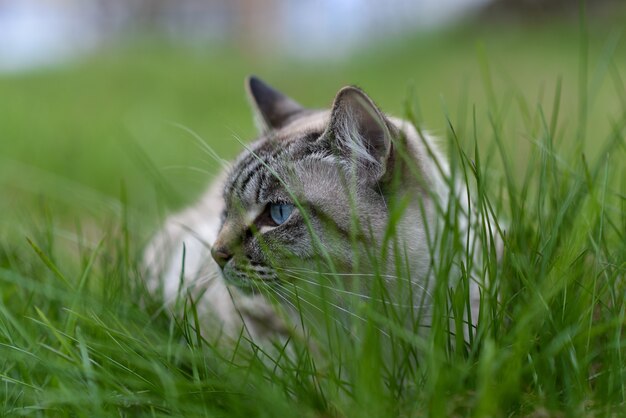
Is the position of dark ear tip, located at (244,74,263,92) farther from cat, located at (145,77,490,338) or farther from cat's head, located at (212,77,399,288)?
cat's head, located at (212,77,399,288)

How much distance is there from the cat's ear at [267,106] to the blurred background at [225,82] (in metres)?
0.17

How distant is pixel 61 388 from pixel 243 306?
0.91 m

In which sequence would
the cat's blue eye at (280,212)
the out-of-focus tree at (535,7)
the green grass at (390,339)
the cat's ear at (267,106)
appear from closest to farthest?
the green grass at (390,339) → the cat's blue eye at (280,212) → the cat's ear at (267,106) → the out-of-focus tree at (535,7)

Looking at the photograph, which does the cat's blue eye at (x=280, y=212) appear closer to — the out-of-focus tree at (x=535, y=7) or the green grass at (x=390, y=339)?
the green grass at (x=390, y=339)

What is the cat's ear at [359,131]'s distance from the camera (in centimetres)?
193

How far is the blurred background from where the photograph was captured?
3.18m

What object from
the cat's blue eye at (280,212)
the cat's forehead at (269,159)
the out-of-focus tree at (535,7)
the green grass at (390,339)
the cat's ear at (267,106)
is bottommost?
the green grass at (390,339)

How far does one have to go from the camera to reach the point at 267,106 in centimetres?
267

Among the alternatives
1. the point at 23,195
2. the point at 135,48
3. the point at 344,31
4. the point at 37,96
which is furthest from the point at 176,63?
the point at 23,195

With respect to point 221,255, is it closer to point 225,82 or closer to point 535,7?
point 225,82

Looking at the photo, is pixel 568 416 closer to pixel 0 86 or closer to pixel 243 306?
pixel 243 306

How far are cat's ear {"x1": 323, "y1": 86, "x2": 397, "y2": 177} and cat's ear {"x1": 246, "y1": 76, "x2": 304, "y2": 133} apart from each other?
603 mm

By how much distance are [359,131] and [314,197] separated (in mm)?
231

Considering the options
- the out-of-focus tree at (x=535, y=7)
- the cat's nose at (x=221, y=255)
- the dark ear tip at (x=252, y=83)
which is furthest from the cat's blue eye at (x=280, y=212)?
the out-of-focus tree at (x=535, y=7)
